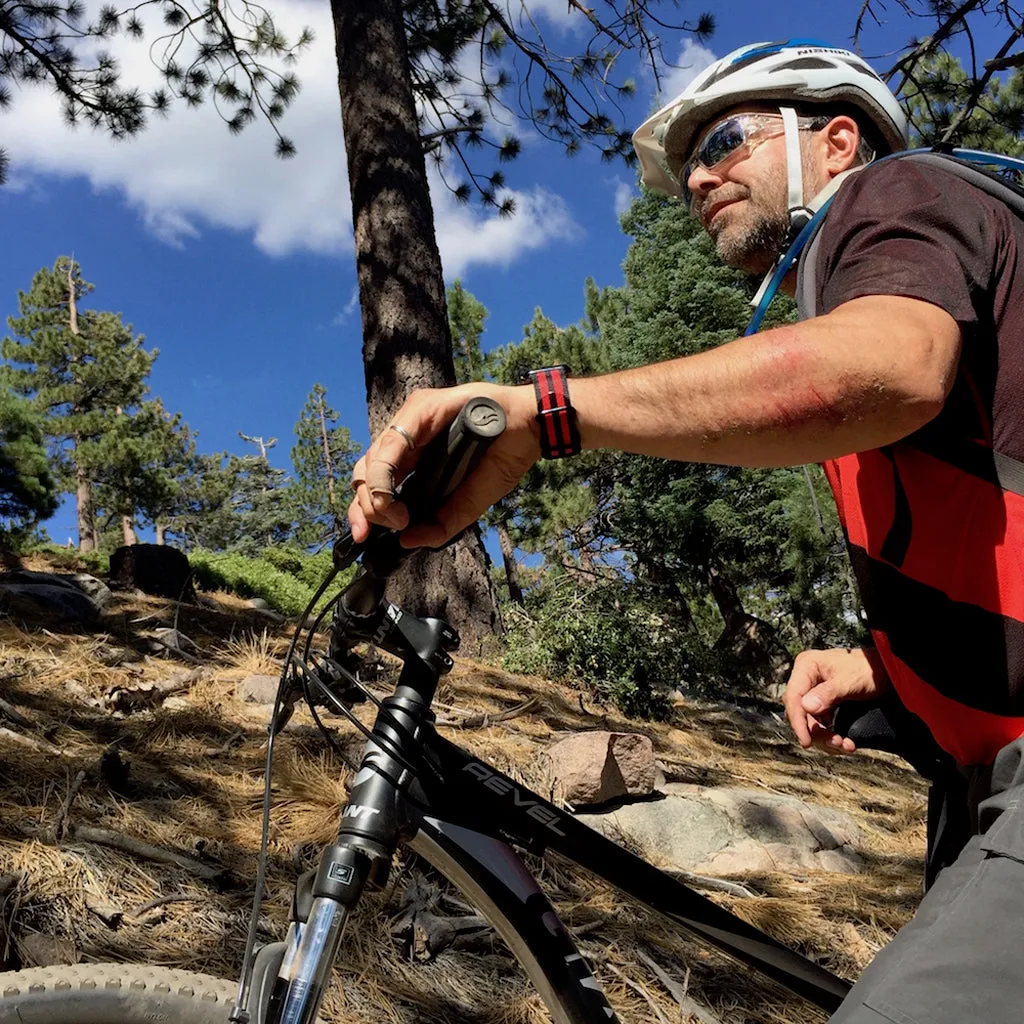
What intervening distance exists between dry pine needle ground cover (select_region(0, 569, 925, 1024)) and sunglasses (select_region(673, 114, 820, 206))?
173 cm

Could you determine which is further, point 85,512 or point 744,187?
point 85,512

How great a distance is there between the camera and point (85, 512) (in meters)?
27.0

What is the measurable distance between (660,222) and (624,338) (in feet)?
8.25

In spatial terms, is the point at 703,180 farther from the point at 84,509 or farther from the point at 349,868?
the point at 84,509

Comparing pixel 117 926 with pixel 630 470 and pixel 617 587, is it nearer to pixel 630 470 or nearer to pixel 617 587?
pixel 617 587

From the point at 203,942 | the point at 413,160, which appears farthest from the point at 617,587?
the point at 203,942

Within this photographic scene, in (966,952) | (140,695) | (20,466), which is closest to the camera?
(966,952)

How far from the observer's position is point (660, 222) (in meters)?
16.6

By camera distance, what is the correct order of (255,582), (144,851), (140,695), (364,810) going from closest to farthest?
(364,810) < (144,851) < (140,695) < (255,582)

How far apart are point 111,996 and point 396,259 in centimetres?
565

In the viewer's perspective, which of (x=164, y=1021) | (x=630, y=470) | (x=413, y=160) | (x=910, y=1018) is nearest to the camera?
(x=910, y=1018)

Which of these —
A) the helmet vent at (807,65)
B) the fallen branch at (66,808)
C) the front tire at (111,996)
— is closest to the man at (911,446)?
the helmet vent at (807,65)

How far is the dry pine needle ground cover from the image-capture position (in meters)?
2.17

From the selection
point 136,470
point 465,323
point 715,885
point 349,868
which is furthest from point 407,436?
point 136,470
